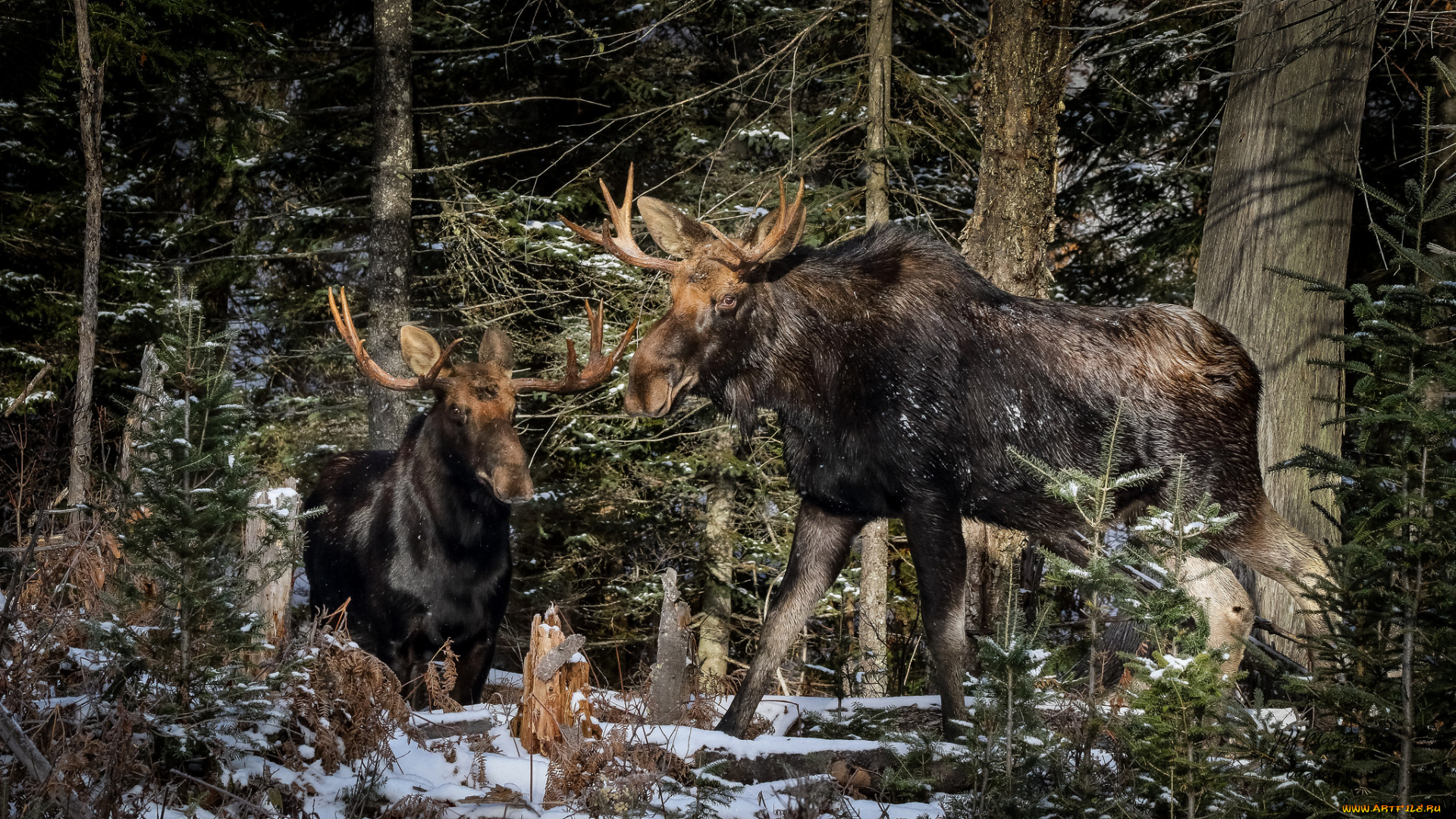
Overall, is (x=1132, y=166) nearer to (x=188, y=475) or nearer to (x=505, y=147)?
(x=505, y=147)

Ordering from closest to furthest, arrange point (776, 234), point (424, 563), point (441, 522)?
1. point (776, 234)
2. point (424, 563)
3. point (441, 522)

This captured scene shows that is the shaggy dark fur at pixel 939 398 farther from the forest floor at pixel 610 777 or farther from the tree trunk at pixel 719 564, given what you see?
the tree trunk at pixel 719 564

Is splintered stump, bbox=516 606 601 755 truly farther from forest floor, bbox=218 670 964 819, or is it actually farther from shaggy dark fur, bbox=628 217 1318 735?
shaggy dark fur, bbox=628 217 1318 735

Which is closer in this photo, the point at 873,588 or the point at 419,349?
the point at 419,349

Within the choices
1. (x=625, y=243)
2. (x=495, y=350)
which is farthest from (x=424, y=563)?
(x=625, y=243)

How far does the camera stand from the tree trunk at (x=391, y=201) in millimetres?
11539

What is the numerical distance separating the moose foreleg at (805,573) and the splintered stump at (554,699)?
948mm

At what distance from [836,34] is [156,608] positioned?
32.9 feet

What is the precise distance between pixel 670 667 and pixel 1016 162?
4314mm

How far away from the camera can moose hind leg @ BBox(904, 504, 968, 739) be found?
16.7 feet

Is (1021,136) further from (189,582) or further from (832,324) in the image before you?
(189,582)

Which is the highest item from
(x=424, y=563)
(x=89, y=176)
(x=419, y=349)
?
(x=89, y=176)

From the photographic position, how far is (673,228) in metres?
5.72

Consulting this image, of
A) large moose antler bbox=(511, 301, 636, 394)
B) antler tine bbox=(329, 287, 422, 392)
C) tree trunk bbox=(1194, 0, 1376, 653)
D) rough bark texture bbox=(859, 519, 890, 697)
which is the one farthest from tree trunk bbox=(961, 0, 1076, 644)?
antler tine bbox=(329, 287, 422, 392)
